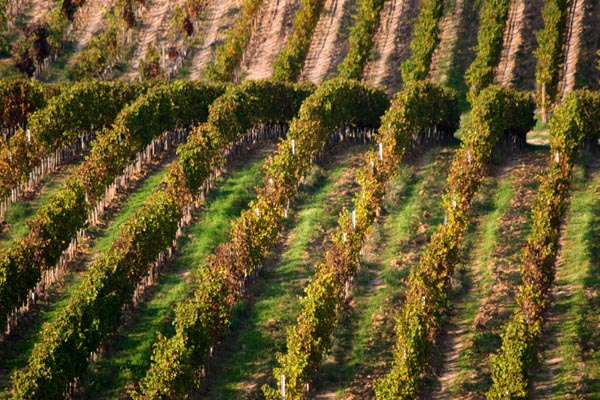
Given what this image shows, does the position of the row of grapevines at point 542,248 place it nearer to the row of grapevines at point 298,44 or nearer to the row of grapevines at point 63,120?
the row of grapevines at point 298,44

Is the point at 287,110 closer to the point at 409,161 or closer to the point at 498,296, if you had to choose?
the point at 409,161

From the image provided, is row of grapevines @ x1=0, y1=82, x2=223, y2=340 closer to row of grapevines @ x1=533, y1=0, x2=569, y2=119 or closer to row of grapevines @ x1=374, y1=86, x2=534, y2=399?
row of grapevines @ x1=374, y1=86, x2=534, y2=399

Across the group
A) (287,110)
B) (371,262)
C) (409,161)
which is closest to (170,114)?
(287,110)

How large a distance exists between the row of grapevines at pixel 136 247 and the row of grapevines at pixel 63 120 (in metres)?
6.54

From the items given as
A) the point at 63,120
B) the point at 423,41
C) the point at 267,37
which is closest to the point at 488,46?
the point at 423,41

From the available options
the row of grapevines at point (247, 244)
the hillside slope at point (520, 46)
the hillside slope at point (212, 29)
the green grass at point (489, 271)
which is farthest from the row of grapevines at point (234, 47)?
the green grass at point (489, 271)

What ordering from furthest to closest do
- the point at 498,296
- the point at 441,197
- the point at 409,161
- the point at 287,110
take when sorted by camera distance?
the point at 287,110, the point at 409,161, the point at 441,197, the point at 498,296

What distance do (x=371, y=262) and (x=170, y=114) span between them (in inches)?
769

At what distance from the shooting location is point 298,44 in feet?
296

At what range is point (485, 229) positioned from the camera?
6316 centimetres

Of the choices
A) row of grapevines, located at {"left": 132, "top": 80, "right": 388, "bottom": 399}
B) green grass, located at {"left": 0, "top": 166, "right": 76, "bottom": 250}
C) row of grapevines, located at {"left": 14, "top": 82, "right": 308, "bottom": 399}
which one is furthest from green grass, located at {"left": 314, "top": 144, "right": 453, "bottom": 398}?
green grass, located at {"left": 0, "top": 166, "right": 76, "bottom": 250}

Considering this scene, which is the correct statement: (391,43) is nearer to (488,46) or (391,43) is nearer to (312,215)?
(488,46)

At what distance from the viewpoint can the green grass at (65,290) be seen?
179 ft

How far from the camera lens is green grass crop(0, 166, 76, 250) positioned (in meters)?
64.9
